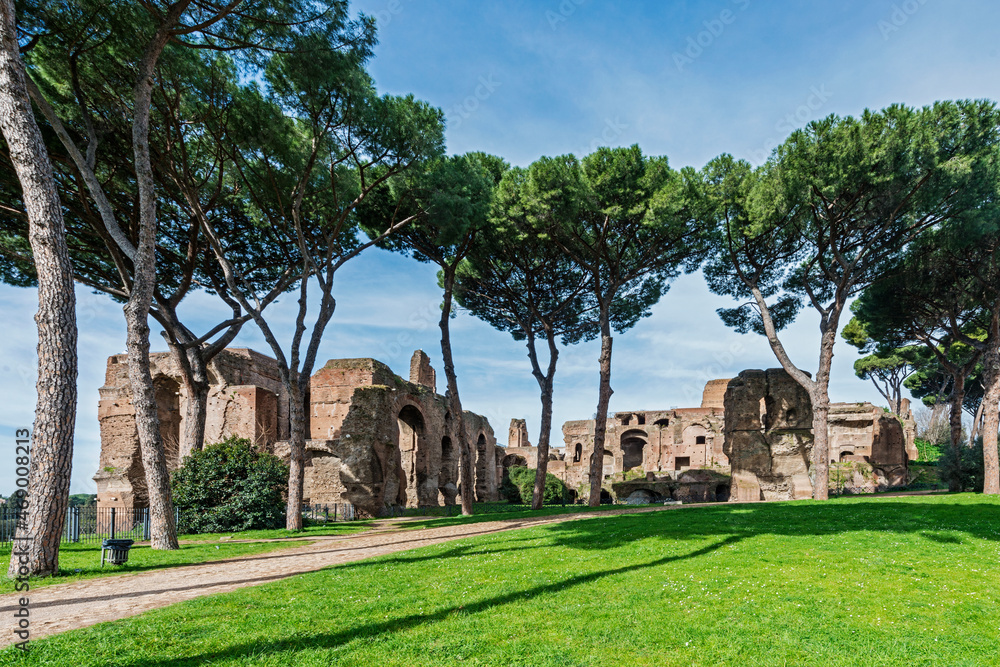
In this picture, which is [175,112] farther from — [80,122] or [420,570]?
[420,570]

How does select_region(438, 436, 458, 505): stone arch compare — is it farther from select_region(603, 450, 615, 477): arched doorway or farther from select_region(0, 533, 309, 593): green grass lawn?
select_region(603, 450, 615, 477): arched doorway

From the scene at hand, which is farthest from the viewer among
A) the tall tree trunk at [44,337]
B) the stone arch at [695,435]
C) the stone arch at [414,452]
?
the stone arch at [695,435]

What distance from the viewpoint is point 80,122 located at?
11.3m

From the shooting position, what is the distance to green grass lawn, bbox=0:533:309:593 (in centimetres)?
650

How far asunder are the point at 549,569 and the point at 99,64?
11881 mm

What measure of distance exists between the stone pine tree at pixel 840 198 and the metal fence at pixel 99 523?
13403 millimetres

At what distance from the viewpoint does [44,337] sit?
6.21 metres

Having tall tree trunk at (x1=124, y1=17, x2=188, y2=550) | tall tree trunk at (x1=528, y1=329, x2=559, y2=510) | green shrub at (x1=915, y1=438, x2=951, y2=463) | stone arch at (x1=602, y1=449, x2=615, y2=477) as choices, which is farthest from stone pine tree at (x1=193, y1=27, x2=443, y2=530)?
green shrub at (x1=915, y1=438, x2=951, y2=463)

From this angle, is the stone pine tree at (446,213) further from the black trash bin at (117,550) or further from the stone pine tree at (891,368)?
the stone pine tree at (891,368)

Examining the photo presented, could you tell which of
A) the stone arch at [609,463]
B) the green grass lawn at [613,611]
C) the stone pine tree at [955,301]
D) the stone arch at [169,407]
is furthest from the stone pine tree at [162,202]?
the stone arch at [609,463]

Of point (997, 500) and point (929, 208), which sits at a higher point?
point (929, 208)

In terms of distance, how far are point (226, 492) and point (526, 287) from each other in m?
10.6

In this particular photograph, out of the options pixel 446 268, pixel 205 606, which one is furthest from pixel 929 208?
pixel 205 606

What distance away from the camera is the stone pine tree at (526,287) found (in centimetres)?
1608
